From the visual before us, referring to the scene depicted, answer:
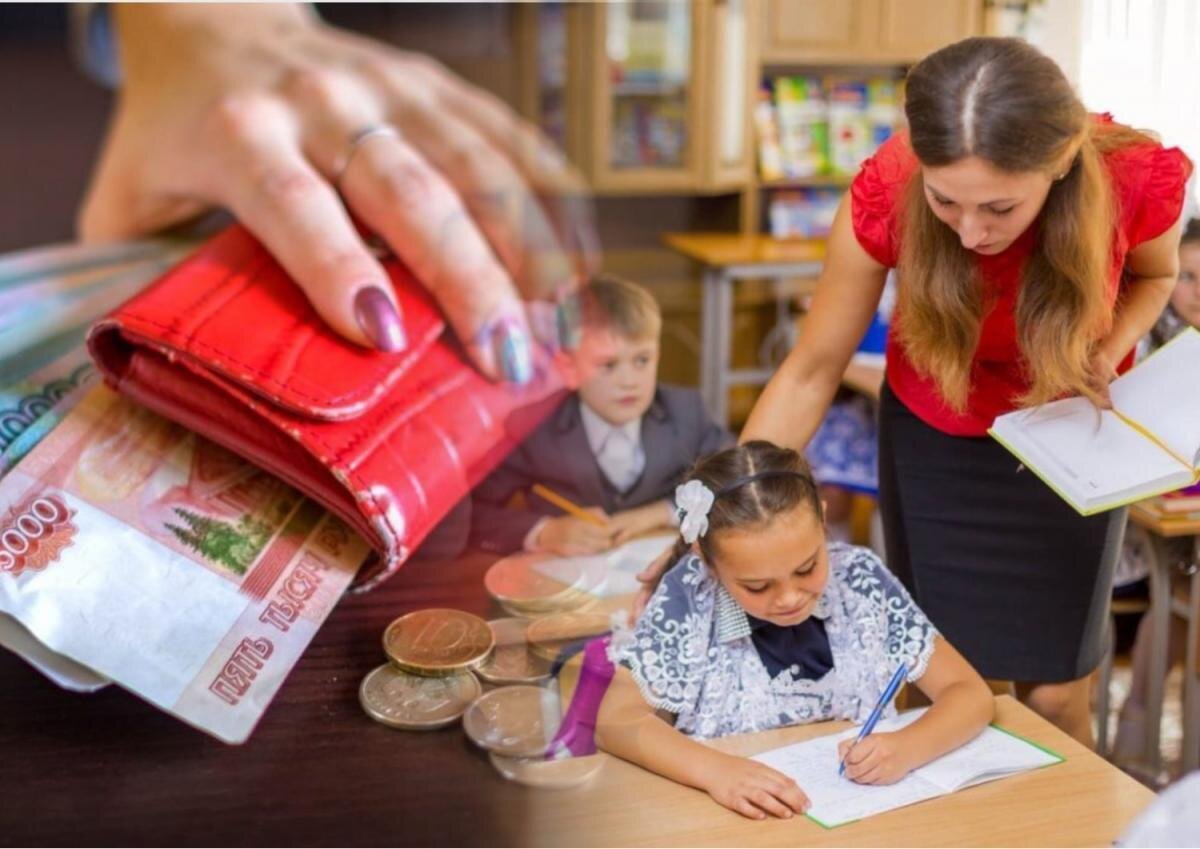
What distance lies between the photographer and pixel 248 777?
0.90m

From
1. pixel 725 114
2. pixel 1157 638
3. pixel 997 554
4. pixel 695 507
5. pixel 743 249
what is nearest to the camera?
pixel 695 507

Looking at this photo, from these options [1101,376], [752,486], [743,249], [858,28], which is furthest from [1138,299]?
[743,249]

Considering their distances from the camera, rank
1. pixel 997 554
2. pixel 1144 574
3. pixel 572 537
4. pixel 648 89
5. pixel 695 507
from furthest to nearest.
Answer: pixel 648 89 < pixel 1144 574 < pixel 572 537 < pixel 997 554 < pixel 695 507

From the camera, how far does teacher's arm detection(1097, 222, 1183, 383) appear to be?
1067 millimetres

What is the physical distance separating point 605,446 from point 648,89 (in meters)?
0.72

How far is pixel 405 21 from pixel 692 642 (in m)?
0.51

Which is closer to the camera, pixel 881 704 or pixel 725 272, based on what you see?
pixel 881 704

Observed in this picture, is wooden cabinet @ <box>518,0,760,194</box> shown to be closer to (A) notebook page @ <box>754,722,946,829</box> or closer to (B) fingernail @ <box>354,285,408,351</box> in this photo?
(B) fingernail @ <box>354,285,408,351</box>

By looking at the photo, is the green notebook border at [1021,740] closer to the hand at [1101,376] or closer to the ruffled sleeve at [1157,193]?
the hand at [1101,376]

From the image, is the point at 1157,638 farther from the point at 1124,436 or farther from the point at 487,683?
the point at 487,683

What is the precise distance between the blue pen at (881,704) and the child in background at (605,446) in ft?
1.12

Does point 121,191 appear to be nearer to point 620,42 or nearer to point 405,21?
point 405,21

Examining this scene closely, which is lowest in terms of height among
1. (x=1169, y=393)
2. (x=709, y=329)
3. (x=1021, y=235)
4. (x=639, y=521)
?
(x=709, y=329)

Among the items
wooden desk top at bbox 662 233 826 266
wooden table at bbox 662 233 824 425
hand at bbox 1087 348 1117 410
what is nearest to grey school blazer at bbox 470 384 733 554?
hand at bbox 1087 348 1117 410
